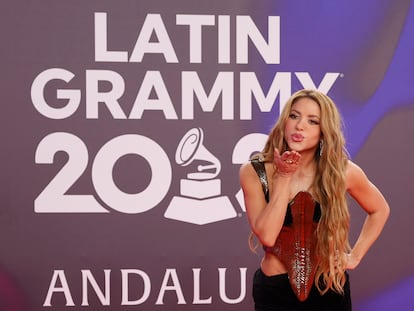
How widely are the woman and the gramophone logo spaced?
134cm

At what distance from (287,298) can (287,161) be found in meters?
0.51

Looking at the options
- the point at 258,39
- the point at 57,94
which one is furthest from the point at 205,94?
the point at 57,94

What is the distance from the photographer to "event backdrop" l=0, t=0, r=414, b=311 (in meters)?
3.41

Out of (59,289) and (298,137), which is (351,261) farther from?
(59,289)

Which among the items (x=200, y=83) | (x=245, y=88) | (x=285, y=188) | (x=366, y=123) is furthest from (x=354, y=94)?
(x=285, y=188)

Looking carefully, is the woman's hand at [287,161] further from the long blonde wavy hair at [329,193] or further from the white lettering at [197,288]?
the white lettering at [197,288]

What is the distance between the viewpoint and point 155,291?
3518 millimetres

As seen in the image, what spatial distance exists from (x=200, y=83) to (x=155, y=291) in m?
1.31

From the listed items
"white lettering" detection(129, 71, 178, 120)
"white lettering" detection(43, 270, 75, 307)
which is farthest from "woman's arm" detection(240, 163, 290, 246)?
"white lettering" detection(43, 270, 75, 307)

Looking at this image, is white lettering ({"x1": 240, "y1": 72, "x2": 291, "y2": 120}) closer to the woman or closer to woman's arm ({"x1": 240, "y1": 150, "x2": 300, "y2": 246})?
the woman

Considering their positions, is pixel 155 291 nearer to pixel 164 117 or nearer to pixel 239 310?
pixel 239 310

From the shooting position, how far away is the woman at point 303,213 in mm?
2072

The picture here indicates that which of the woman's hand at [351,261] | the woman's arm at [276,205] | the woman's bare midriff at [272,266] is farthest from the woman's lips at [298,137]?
the woman's hand at [351,261]

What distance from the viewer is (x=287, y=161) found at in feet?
6.55
